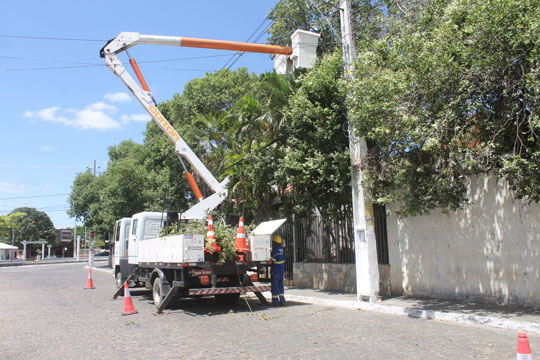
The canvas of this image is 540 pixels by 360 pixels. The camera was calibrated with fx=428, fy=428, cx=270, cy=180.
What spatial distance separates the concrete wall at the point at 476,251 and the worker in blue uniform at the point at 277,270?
3.14m

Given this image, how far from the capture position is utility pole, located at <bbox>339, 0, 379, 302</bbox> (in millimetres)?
10688

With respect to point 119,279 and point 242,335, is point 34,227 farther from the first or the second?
point 242,335

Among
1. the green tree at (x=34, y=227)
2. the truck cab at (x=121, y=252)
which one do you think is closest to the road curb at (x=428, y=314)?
the truck cab at (x=121, y=252)

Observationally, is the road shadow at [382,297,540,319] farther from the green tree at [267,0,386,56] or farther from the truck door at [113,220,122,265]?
the green tree at [267,0,386,56]

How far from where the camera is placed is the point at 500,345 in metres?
6.37

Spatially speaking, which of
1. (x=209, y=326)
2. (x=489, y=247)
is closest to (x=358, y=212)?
(x=489, y=247)

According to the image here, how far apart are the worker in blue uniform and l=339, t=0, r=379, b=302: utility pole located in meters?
1.96

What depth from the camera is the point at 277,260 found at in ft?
36.0

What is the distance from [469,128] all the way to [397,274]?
4.78 meters

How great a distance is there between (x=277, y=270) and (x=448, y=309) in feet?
13.3

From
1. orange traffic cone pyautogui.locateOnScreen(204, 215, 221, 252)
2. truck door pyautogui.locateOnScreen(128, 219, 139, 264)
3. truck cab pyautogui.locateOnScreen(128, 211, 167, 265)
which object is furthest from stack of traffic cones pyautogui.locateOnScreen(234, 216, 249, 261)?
truck door pyautogui.locateOnScreen(128, 219, 139, 264)

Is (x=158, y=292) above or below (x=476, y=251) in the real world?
below

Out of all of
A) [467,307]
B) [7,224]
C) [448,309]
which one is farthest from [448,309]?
[7,224]

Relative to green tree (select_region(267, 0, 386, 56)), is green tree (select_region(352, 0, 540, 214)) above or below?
below
